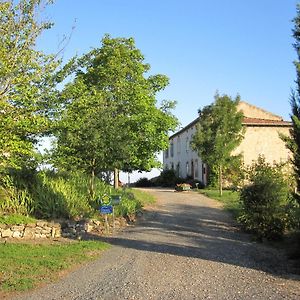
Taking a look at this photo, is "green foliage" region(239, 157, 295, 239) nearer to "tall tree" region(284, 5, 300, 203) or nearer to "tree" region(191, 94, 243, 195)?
"tall tree" region(284, 5, 300, 203)

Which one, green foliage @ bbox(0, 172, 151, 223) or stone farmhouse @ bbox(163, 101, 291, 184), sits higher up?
stone farmhouse @ bbox(163, 101, 291, 184)

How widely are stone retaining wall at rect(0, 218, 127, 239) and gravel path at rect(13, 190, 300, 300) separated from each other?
4.41 ft

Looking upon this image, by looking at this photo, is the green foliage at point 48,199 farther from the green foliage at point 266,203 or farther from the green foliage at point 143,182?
the green foliage at point 143,182

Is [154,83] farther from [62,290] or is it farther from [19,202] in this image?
[62,290]

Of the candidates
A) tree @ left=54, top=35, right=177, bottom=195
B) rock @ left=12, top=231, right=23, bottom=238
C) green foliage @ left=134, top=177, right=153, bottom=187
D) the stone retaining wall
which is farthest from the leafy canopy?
green foliage @ left=134, top=177, right=153, bottom=187

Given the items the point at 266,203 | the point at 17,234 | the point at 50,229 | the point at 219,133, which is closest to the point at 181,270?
the point at 266,203

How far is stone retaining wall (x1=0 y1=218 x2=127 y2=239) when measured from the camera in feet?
45.4

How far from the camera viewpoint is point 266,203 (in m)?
14.2

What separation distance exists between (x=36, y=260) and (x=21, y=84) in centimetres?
410

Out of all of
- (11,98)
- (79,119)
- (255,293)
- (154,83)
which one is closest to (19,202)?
(79,119)

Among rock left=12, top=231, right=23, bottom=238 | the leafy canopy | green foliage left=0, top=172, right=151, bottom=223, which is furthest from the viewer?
the leafy canopy

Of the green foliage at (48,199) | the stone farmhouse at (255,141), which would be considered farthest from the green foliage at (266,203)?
the stone farmhouse at (255,141)

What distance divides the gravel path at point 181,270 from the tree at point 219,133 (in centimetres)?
1289

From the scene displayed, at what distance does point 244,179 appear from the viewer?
15492 millimetres
